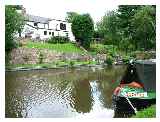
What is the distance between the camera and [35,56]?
17625mm

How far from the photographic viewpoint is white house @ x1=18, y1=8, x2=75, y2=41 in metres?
16.0

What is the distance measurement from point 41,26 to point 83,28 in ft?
20.8

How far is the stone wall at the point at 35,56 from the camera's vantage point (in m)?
16.6

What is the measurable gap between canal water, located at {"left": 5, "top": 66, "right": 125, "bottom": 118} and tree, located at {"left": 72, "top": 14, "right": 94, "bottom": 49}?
1.45 m

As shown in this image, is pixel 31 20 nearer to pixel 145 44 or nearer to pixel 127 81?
pixel 145 44

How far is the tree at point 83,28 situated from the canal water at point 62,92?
145 centimetres

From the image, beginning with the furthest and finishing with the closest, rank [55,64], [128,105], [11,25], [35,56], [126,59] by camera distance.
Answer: [55,64] < [35,56] < [11,25] < [126,59] < [128,105]

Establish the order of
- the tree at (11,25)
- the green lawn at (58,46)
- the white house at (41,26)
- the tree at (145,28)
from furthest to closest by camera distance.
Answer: the tree at (11,25) → the white house at (41,26) → the green lawn at (58,46) → the tree at (145,28)

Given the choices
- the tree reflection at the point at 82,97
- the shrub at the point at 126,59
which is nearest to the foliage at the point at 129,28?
the shrub at the point at 126,59

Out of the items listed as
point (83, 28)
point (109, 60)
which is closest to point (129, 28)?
point (83, 28)

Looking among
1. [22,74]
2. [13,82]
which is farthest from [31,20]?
[13,82]

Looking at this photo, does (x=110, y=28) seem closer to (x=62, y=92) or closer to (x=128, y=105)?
(x=62, y=92)

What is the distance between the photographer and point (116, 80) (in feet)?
46.2

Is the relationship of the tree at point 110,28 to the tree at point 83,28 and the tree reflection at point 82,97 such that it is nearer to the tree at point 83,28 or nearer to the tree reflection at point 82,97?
the tree at point 83,28
